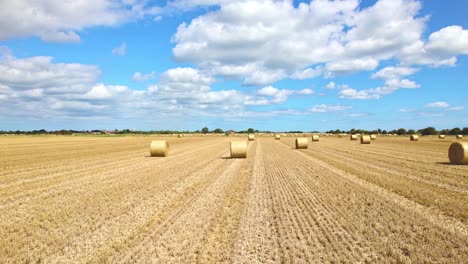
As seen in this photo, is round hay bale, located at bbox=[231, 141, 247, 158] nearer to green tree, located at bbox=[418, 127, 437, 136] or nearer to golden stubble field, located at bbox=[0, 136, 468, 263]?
golden stubble field, located at bbox=[0, 136, 468, 263]

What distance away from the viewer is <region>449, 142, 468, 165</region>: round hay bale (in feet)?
70.1

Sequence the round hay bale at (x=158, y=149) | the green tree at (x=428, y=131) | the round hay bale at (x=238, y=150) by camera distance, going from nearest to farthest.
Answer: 1. the round hay bale at (x=238, y=150)
2. the round hay bale at (x=158, y=149)
3. the green tree at (x=428, y=131)

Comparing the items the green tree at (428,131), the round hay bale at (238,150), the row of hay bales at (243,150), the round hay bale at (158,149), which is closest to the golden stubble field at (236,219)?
the row of hay bales at (243,150)

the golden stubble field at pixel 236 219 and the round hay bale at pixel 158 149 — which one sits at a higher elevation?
the round hay bale at pixel 158 149

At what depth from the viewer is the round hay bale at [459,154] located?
2136cm

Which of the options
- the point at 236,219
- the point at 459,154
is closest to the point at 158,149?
the point at 459,154

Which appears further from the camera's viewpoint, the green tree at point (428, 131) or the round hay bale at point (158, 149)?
the green tree at point (428, 131)

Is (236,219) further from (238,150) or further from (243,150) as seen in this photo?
(243,150)

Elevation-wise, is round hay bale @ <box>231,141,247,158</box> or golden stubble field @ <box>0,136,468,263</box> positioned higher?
round hay bale @ <box>231,141,247,158</box>

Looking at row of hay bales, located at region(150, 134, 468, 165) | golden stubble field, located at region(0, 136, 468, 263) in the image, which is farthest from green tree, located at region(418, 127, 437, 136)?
golden stubble field, located at region(0, 136, 468, 263)

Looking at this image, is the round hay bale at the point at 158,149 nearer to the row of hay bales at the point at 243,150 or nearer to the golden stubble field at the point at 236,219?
the row of hay bales at the point at 243,150

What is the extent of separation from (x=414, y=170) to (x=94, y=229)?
15.1 m

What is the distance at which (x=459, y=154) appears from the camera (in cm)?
2164

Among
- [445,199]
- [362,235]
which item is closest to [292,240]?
[362,235]
